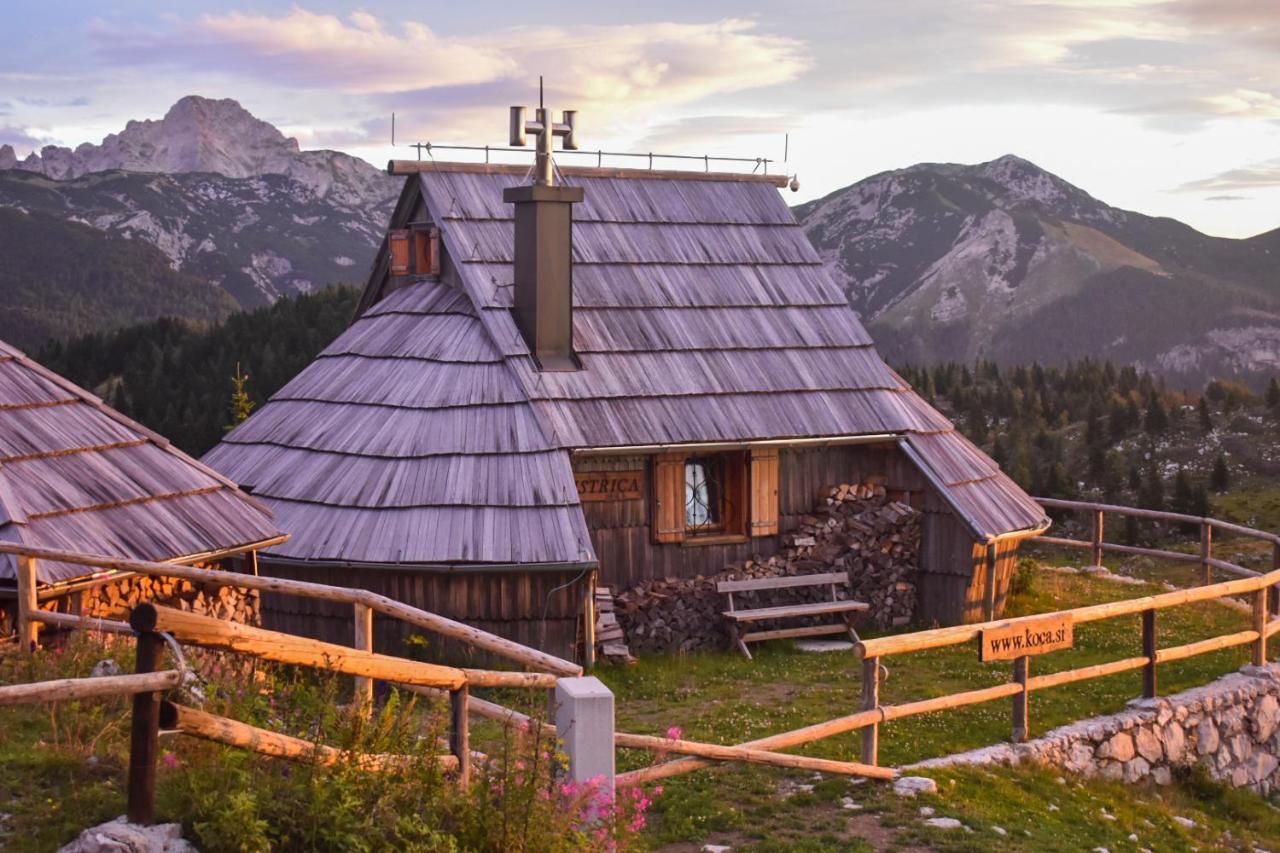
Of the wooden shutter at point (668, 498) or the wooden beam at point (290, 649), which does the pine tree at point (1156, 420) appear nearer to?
the wooden shutter at point (668, 498)

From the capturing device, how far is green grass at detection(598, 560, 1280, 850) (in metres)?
9.49

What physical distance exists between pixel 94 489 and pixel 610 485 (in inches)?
257

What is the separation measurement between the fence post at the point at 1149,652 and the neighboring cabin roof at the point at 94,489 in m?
8.01

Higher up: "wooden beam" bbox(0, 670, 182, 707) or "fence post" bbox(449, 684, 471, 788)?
"wooden beam" bbox(0, 670, 182, 707)

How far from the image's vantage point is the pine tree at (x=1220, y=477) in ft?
109

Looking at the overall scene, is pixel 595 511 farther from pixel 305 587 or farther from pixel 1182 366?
pixel 1182 366

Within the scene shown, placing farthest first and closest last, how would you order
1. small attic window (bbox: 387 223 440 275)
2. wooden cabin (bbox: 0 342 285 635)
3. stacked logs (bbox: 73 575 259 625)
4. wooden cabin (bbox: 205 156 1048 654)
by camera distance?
small attic window (bbox: 387 223 440 275), wooden cabin (bbox: 205 156 1048 654), stacked logs (bbox: 73 575 259 625), wooden cabin (bbox: 0 342 285 635)

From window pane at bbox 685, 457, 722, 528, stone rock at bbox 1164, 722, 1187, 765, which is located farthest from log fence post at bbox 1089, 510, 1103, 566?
stone rock at bbox 1164, 722, 1187, 765

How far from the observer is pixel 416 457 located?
54.3 ft

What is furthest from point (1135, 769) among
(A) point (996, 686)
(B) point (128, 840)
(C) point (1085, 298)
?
(C) point (1085, 298)

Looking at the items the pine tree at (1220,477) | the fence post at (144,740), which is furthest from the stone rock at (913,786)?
the pine tree at (1220,477)

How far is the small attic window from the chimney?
5.75 feet

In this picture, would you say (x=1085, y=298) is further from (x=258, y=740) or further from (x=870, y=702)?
(x=258, y=740)

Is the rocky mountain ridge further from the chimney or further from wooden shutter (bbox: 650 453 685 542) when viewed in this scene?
the chimney
